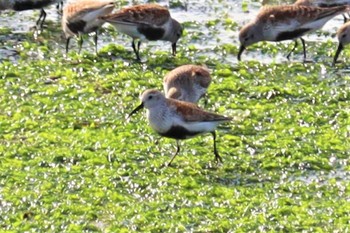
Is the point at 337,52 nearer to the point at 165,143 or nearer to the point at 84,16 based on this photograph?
the point at 84,16

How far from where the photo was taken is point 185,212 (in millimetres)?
9461

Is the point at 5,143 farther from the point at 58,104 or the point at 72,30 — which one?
the point at 72,30

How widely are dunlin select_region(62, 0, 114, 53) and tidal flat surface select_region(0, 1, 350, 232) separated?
35 cm

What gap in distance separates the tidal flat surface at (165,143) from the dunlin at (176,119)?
0.32 m

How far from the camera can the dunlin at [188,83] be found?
11815 millimetres

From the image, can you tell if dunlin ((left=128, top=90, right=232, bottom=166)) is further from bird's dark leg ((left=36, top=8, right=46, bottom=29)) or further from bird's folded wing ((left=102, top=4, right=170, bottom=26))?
bird's dark leg ((left=36, top=8, right=46, bottom=29))

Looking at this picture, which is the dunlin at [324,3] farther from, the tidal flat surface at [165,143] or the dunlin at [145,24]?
the dunlin at [145,24]

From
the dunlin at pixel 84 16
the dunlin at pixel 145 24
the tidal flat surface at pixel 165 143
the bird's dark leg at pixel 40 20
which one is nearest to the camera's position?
the tidal flat surface at pixel 165 143

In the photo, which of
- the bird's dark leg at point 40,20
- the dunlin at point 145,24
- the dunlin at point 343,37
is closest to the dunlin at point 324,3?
the dunlin at point 343,37

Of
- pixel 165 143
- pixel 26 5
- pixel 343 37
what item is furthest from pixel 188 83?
pixel 26 5

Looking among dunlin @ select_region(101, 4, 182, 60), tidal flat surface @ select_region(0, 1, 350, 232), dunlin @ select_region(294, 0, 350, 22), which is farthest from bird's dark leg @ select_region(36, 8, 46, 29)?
dunlin @ select_region(294, 0, 350, 22)

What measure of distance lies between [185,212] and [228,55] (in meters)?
5.49

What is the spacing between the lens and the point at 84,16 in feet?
47.0

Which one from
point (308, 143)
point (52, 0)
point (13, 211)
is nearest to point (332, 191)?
point (308, 143)
